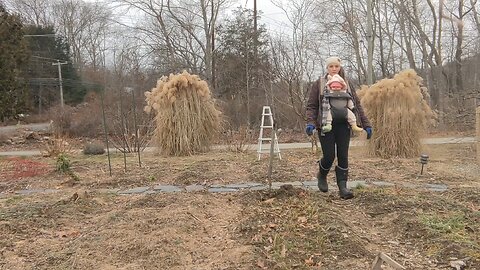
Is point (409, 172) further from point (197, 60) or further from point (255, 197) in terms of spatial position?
point (197, 60)

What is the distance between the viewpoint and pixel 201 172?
671 centimetres

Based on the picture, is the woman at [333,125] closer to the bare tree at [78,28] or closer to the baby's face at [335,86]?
the baby's face at [335,86]

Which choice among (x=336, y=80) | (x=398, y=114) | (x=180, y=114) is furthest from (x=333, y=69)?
(x=180, y=114)

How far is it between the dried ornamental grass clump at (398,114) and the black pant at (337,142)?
4.41 m

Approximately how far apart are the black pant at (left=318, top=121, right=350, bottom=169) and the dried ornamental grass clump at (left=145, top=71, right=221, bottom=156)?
6152 mm

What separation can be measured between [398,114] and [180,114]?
4.74 meters

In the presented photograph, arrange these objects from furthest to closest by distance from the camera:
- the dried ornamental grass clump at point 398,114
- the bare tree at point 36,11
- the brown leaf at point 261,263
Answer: the bare tree at point 36,11
the dried ornamental grass clump at point 398,114
the brown leaf at point 261,263

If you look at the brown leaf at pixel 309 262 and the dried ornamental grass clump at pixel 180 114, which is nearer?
the brown leaf at pixel 309 262

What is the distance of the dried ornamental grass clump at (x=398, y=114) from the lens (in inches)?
343

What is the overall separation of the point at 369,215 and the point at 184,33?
82.1 ft

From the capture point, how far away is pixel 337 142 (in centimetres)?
466

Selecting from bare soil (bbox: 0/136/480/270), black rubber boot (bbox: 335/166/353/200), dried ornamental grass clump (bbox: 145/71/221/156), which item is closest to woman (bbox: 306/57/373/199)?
black rubber boot (bbox: 335/166/353/200)

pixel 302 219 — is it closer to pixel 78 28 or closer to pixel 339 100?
pixel 339 100

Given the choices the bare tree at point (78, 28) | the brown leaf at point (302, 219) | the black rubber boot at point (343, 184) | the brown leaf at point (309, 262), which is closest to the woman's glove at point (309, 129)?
the black rubber boot at point (343, 184)
